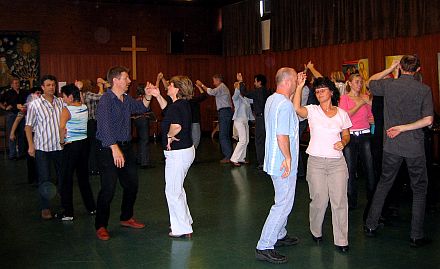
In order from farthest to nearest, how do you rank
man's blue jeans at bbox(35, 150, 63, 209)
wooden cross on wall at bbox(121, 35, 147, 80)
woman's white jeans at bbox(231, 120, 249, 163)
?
wooden cross on wall at bbox(121, 35, 147, 80) → woman's white jeans at bbox(231, 120, 249, 163) → man's blue jeans at bbox(35, 150, 63, 209)

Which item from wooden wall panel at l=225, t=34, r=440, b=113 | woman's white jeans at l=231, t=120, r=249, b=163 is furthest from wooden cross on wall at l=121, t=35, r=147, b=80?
woman's white jeans at l=231, t=120, r=249, b=163

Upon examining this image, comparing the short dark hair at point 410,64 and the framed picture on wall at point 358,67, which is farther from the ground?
the framed picture on wall at point 358,67

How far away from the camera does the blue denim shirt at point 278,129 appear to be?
4312 mm

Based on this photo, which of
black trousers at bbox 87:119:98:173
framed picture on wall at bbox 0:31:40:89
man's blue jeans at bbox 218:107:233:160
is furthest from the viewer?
framed picture on wall at bbox 0:31:40:89

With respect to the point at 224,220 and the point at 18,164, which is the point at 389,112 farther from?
the point at 18,164

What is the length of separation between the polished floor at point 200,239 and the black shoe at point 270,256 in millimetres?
50

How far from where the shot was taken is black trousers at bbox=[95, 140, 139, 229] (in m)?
5.23

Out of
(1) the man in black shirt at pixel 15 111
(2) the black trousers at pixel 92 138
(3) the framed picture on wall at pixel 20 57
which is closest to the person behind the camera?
(2) the black trousers at pixel 92 138

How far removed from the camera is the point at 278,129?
4.31 metres

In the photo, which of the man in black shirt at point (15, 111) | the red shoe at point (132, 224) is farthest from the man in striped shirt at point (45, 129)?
the man in black shirt at point (15, 111)

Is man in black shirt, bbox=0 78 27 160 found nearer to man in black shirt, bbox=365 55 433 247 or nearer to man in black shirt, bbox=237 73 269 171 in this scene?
man in black shirt, bbox=237 73 269 171

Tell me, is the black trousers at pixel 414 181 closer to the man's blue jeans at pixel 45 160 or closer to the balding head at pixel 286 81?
the balding head at pixel 286 81

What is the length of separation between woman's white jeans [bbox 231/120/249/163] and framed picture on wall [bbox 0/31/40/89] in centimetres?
687

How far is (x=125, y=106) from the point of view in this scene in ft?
17.6
